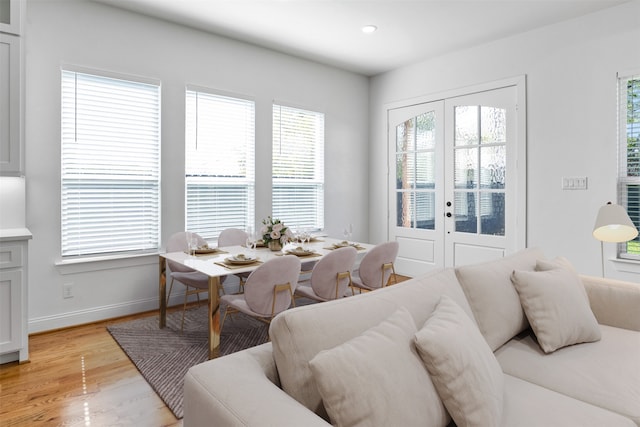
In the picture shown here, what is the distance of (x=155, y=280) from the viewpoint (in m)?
3.92

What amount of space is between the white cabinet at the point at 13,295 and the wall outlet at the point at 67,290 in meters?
0.77

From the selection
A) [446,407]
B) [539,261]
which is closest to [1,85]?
[446,407]

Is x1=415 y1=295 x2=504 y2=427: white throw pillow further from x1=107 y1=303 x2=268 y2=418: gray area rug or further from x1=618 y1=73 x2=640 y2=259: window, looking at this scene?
x1=618 y1=73 x2=640 y2=259: window

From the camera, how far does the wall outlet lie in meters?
3.43

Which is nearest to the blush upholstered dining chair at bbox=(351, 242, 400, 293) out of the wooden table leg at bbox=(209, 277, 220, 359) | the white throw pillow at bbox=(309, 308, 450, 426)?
the wooden table leg at bbox=(209, 277, 220, 359)

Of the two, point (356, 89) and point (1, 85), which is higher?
point (356, 89)

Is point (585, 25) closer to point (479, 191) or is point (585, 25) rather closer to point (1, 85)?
point (479, 191)

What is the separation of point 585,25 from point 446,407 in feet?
13.7

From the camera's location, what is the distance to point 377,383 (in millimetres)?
1064

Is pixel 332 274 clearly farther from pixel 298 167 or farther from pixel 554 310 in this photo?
pixel 298 167

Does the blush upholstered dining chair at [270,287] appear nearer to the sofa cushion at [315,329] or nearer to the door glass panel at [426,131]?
the sofa cushion at [315,329]

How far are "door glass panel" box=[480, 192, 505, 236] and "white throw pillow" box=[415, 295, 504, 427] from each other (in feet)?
11.7

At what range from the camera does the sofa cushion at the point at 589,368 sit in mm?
1457

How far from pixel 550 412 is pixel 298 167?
4.15 meters
